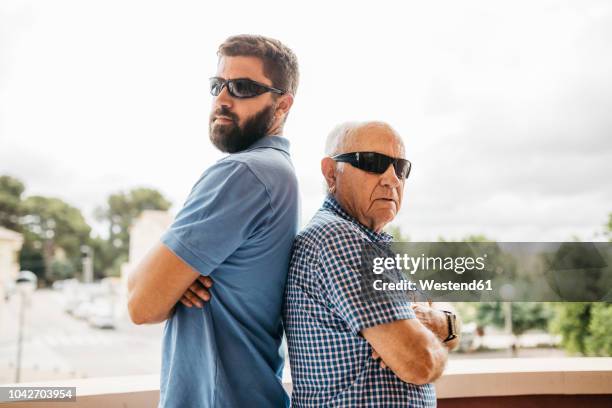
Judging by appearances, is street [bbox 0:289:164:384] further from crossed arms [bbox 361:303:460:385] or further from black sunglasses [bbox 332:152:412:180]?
crossed arms [bbox 361:303:460:385]

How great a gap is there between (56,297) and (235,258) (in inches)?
422

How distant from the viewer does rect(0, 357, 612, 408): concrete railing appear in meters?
1.70

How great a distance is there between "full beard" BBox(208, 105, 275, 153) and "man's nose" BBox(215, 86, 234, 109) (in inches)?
0.4

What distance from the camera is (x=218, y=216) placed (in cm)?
89

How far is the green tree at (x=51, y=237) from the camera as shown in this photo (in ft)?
25.7

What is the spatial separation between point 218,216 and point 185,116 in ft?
22.1

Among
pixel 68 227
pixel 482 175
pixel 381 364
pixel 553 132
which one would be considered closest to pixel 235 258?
pixel 381 364

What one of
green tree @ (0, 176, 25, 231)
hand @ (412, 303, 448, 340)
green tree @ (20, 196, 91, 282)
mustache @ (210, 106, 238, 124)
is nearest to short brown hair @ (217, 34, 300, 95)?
mustache @ (210, 106, 238, 124)

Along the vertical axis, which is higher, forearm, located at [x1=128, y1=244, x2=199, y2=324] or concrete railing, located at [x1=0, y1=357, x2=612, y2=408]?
forearm, located at [x1=128, y1=244, x2=199, y2=324]

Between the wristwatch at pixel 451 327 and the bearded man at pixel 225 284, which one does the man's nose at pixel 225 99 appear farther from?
the wristwatch at pixel 451 327

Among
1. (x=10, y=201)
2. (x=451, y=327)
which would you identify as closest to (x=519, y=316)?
(x=10, y=201)

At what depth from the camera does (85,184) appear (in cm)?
1557

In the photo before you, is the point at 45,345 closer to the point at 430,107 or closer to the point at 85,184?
the point at 85,184

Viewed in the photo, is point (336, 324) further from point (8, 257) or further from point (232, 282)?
point (8, 257)
